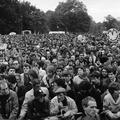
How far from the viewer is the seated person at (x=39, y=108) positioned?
5371 millimetres

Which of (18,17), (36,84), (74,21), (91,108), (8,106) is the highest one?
(18,17)

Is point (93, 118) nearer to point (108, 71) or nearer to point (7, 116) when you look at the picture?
point (7, 116)

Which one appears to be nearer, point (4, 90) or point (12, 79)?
point (4, 90)

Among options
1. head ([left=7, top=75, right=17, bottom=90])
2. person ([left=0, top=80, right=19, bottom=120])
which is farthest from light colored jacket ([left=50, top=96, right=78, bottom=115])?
head ([left=7, top=75, right=17, bottom=90])

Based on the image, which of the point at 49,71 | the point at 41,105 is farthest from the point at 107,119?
the point at 49,71

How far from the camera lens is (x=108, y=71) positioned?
8359 millimetres

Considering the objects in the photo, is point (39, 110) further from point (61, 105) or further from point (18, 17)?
point (18, 17)

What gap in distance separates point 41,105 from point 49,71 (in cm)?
278

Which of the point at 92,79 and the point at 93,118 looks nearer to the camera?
the point at 93,118

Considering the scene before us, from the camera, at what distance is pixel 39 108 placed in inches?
211

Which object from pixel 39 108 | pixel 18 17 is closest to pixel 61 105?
pixel 39 108

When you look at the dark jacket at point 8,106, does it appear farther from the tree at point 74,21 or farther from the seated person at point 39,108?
the tree at point 74,21

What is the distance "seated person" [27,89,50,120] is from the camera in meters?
5.37

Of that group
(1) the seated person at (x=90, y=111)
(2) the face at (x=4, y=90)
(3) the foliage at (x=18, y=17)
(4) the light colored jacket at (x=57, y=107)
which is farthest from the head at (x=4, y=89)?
(3) the foliage at (x=18, y=17)
